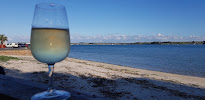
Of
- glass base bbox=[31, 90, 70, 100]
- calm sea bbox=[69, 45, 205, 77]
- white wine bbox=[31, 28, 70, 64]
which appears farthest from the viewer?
calm sea bbox=[69, 45, 205, 77]

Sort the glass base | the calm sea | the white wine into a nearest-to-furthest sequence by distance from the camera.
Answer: the glass base → the white wine → the calm sea

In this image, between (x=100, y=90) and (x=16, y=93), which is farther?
(x=100, y=90)

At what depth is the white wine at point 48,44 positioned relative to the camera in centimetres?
106

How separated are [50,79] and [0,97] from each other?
1.47 ft

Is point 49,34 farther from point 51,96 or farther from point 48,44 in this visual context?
point 51,96

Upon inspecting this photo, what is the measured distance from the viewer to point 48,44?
3.47 feet

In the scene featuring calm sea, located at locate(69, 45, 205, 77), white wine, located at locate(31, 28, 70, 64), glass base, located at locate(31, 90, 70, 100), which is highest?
white wine, located at locate(31, 28, 70, 64)

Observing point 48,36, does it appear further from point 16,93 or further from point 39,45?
point 16,93

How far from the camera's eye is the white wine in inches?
41.6

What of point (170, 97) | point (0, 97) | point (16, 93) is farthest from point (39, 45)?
point (170, 97)

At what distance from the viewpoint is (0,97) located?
113 centimetres

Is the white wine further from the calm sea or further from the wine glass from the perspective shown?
the calm sea

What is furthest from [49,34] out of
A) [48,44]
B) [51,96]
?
[51,96]

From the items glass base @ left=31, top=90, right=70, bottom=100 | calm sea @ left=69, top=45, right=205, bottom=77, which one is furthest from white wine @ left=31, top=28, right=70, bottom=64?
calm sea @ left=69, top=45, right=205, bottom=77
